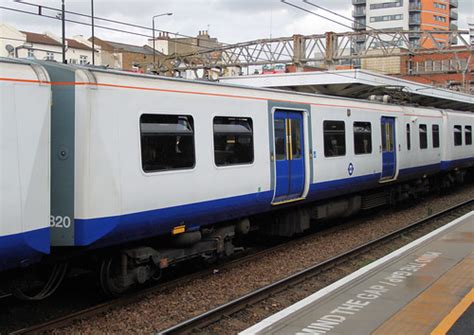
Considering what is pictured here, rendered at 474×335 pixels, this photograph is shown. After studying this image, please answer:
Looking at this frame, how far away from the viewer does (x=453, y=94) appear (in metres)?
32.8

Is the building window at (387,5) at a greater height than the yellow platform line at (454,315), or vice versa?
the building window at (387,5)

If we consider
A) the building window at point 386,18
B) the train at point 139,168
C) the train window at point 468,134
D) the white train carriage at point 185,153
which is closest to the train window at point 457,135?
the train window at point 468,134

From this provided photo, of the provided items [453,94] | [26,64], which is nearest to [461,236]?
[26,64]

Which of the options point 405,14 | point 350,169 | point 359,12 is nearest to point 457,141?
point 350,169

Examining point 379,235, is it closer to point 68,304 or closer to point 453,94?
point 68,304

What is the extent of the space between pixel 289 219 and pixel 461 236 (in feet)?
10.7

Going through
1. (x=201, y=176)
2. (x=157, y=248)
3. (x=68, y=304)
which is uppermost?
(x=201, y=176)

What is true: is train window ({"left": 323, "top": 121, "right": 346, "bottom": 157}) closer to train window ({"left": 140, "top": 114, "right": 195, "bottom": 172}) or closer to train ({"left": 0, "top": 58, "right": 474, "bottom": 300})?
train ({"left": 0, "top": 58, "right": 474, "bottom": 300})

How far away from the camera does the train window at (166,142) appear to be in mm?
6766

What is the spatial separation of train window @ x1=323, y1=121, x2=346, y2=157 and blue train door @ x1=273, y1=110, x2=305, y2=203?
3.19 ft

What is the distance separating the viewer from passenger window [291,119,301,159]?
32.4ft

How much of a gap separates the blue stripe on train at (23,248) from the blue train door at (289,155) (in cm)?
459

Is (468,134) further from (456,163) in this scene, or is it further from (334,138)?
(334,138)

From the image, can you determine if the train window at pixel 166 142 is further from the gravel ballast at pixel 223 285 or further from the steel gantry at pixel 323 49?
the steel gantry at pixel 323 49
